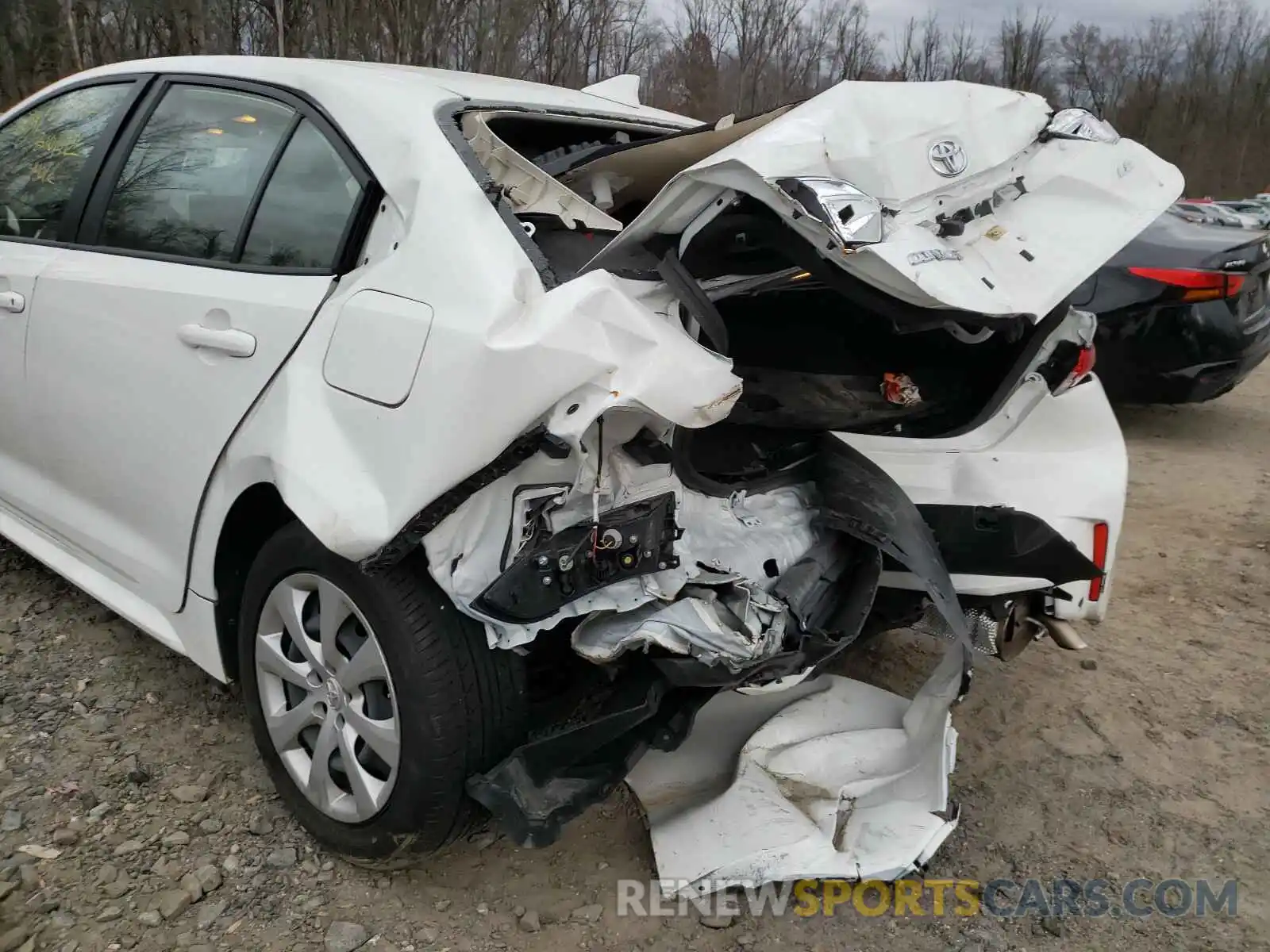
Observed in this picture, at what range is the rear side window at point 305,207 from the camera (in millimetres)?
2141

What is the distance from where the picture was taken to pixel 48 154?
301cm

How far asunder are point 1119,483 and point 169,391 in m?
2.35

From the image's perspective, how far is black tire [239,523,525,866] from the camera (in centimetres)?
191

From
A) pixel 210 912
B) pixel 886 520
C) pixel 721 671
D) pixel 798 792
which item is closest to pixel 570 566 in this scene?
pixel 721 671

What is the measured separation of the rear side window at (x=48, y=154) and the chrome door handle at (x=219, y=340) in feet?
3.16

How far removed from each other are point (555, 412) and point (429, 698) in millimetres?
654

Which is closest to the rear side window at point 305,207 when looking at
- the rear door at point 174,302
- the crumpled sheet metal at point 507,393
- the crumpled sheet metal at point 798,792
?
the rear door at point 174,302

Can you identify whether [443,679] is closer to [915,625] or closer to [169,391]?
[169,391]

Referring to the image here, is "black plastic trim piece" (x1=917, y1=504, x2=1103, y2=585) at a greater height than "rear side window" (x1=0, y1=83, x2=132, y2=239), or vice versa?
"rear side window" (x1=0, y1=83, x2=132, y2=239)

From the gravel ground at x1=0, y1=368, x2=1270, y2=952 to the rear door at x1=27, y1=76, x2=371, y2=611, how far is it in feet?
1.45

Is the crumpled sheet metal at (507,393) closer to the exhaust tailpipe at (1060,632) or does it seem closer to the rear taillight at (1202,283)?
the exhaust tailpipe at (1060,632)

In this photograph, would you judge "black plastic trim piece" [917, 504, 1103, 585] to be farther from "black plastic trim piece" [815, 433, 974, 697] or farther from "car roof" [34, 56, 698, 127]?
"car roof" [34, 56, 698, 127]

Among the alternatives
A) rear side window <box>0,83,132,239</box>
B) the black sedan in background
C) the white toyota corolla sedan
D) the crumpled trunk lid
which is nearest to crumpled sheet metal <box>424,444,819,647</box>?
the white toyota corolla sedan

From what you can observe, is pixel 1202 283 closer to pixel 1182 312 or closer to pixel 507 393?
pixel 1182 312
